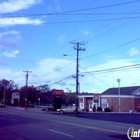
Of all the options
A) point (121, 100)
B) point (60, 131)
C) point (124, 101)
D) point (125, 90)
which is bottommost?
point (60, 131)

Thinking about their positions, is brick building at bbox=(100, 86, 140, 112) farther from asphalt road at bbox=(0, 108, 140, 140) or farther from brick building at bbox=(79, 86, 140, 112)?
asphalt road at bbox=(0, 108, 140, 140)

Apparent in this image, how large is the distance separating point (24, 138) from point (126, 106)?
6273 centimetres

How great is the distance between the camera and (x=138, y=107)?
74.2 metres

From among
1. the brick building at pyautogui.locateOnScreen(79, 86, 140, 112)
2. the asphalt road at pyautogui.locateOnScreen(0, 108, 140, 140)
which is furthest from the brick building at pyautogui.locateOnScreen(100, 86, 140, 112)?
the asphalt road at pyautogui.locateOnScreen(0, 108, 140, 140)

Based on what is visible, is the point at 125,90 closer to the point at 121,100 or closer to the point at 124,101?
the point at 124,101

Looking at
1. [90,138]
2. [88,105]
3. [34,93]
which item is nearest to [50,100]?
[34,93]

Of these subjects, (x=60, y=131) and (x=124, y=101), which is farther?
(x=124, y=101)

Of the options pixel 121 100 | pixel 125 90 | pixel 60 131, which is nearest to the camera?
pixel 60 131

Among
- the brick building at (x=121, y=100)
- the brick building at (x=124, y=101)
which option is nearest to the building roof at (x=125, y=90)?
the brick building at (x=121, y=100)

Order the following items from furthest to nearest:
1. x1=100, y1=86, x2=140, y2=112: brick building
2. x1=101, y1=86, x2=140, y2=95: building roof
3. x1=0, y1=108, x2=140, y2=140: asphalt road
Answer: x1=101, y1=86, x2=140, y2=95: building roof
x1=100, y1=86, x2=140, y2=112: brick building
x1=0, y1=108, x2=140, y2=140: asphalt road

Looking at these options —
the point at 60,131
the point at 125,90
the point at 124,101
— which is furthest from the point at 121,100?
the point at 60,131

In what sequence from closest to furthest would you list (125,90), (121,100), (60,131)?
(60,131)
(121,100)
(125,90)

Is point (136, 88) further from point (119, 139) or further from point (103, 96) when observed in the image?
point (119, 139)

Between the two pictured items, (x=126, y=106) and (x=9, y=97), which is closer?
(x=126, y=106)
